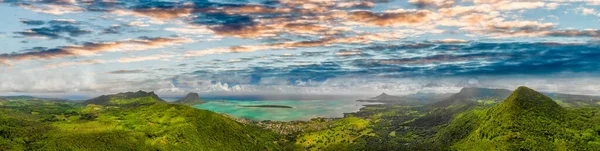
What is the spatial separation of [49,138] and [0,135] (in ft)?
105

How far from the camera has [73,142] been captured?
621 feet

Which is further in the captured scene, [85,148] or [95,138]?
[95,138]

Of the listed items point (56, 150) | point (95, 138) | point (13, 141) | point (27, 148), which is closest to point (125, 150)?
point (95, 138)

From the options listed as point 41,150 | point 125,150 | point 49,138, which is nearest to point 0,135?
point 49,138

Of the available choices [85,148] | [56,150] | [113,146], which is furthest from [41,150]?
[113,146]

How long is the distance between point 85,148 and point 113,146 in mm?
15417

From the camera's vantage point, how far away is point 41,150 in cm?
18000

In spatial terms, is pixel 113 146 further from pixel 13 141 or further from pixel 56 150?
pixel 13 141

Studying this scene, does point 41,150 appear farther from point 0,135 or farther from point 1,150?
point 0,135

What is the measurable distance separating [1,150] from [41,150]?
18.6m

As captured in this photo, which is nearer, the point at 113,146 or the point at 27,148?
the point at 27,148

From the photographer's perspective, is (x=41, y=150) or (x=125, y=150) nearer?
(x=41, y=150)

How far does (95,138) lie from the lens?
655 ft

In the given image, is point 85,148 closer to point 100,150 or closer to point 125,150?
point 100,150
